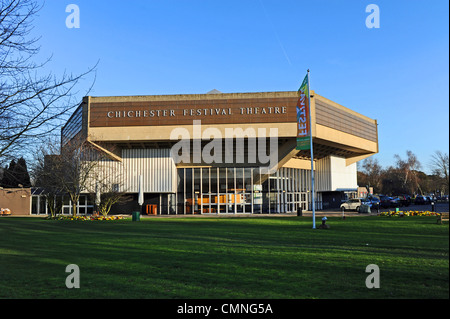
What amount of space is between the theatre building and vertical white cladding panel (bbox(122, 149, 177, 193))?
0.12 m

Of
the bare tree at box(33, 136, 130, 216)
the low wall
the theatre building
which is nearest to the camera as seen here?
the bare tree at box(33, 136, 130, 216)

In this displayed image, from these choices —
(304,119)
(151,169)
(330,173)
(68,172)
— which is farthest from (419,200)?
(68,172)

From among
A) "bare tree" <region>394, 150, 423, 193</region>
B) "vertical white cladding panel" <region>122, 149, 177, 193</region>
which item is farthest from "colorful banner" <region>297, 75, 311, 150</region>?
"bare tree" <region>394, 150, 423, 193</region>

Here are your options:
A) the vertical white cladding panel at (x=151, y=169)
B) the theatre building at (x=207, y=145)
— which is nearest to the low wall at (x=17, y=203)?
the theatre building at (x=207, y=145)

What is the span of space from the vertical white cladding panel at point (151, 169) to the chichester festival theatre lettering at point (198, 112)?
462cm

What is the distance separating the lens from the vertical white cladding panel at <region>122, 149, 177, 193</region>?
43875mm

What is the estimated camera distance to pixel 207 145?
143 feet

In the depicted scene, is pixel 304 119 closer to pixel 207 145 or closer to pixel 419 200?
pixel 207 145

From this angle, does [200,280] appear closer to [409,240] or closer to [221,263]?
[221,263]

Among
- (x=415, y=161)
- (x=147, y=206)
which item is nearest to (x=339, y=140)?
(x=147, y=206)

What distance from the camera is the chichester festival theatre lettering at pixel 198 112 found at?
41469mm

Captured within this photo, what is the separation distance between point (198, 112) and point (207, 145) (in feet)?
13.4

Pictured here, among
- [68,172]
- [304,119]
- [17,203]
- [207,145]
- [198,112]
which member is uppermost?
[198,112]

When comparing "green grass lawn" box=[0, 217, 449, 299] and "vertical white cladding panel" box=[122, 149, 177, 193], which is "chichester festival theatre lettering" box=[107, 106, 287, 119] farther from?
"green grass lawn" box=[0, 217, 449, 299]
